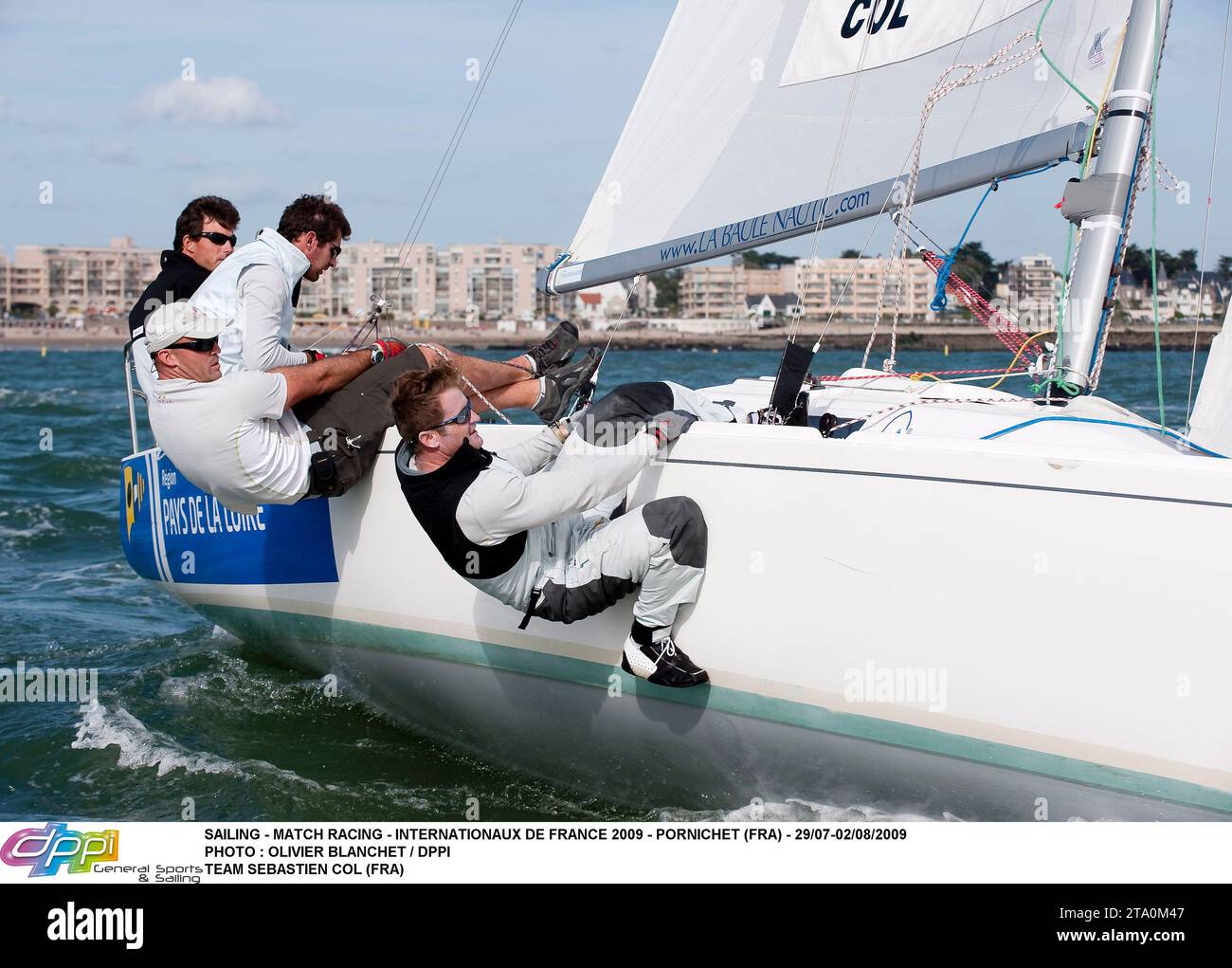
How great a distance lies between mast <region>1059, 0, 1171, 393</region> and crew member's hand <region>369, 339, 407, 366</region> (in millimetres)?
1945

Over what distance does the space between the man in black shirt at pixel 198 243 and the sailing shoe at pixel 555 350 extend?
114cm

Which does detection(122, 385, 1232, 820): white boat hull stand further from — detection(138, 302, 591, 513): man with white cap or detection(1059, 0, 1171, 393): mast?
detection(1059, 0, 1171, 393): mast

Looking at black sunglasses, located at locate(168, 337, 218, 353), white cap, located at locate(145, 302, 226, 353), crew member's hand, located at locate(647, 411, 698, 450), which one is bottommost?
crew member's hand, located at locate(647, 411, 698, 450)

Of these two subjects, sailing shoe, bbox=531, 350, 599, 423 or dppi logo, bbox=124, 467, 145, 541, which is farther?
dppi logo, bbox=124, 467, 145, 541

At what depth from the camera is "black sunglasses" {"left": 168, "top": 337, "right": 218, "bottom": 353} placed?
315cm

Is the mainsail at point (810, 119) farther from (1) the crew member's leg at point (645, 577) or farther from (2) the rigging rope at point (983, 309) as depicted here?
(1) the crew member's leg at point (645, 577)

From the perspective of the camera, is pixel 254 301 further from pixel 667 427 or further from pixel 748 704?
pixel 748 704

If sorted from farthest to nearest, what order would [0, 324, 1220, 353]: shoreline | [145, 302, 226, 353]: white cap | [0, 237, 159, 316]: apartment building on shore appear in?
[0, 237, 159, 316]: apartment building on shore, [0, 324, 1220, 353]: shoreline, [145, 302, 226, 353]: white cap

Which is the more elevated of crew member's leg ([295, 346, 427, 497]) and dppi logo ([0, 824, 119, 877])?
crew member's leg ([295, 346, 427, 497])

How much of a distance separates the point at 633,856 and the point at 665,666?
55cm

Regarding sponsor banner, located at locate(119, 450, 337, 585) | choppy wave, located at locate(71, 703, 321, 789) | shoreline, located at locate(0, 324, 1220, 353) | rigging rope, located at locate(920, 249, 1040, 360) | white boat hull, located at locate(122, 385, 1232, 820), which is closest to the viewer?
white boat hull, located at locate(122, 385, 1232, 820)

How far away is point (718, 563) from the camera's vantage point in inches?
121

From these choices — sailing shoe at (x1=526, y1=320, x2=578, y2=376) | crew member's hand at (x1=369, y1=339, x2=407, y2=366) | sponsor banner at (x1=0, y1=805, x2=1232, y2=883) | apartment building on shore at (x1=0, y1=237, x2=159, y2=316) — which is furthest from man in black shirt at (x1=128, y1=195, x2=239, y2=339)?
apartment building on shore at (x1=0, y1=237, x2=159, y2=316)

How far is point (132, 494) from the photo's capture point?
14.8 feet
